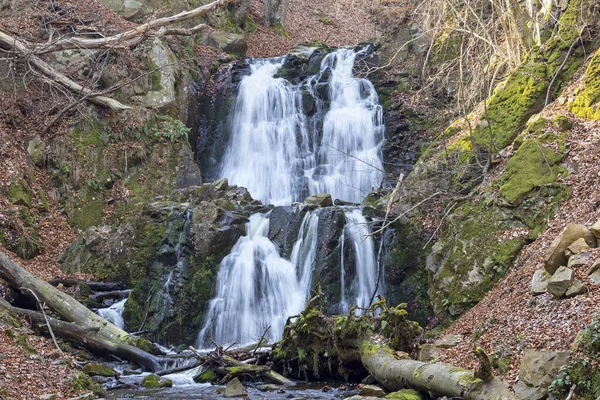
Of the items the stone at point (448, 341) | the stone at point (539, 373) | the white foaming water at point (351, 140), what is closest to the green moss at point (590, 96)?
the stone at point (448, 341)

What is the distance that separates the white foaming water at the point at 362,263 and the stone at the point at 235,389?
14.2 feet

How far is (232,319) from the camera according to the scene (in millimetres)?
12289

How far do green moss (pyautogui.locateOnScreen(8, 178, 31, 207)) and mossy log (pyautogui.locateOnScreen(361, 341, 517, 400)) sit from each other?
31.8 ft


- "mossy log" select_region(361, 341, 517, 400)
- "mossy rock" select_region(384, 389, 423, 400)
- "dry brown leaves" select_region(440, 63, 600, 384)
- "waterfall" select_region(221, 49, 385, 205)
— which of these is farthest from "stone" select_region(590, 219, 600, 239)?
"waterfall" select_region(221, 49, 385, 205)

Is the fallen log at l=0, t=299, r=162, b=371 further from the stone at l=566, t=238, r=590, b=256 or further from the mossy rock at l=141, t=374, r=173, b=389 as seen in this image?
the stone at l=566, t=238, r=590, b=256

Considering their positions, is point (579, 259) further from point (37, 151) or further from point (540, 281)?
point (37, 151)

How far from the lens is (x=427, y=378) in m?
6.26

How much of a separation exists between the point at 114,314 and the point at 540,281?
8.59 meters

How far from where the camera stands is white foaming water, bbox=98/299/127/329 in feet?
39.5

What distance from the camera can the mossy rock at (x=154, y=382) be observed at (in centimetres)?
866

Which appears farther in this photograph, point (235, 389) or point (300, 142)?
point (300, 142)

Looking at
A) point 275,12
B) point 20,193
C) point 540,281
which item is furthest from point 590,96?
point 275,12

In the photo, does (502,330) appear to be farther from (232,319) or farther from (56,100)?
(56,100)

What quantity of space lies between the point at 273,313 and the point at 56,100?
29.5 ft
